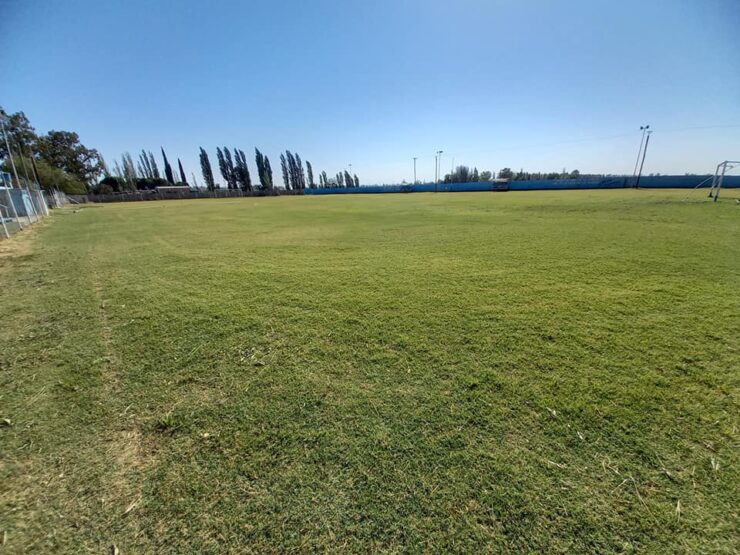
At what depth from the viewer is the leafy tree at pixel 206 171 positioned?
253ft

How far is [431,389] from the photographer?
237cm

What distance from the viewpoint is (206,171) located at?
78062 mm

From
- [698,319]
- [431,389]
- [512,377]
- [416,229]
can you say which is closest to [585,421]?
[512,377]

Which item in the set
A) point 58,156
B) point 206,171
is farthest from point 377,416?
point 206,171

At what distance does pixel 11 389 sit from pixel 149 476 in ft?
6.41

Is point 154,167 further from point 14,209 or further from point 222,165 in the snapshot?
point 14,209

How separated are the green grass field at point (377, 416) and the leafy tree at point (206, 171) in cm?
8649

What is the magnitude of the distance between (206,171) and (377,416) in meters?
92.6

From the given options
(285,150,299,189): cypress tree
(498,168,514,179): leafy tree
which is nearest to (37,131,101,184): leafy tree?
(285,150,299,189): cypress tree

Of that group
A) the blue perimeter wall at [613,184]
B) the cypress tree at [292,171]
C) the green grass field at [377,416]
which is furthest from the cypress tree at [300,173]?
Result: the green grass field at [377,416]

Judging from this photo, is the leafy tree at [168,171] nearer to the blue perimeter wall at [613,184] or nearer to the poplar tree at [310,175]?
the poplar tree at [310,175]

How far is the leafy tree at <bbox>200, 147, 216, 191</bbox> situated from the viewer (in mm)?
77125

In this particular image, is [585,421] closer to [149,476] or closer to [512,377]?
[512,377]

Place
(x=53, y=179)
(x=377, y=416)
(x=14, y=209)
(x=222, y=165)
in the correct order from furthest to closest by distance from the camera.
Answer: (x=222, y=165) < (x=53, y=179) < (x=14, y=209) < (x=377, y=416)
